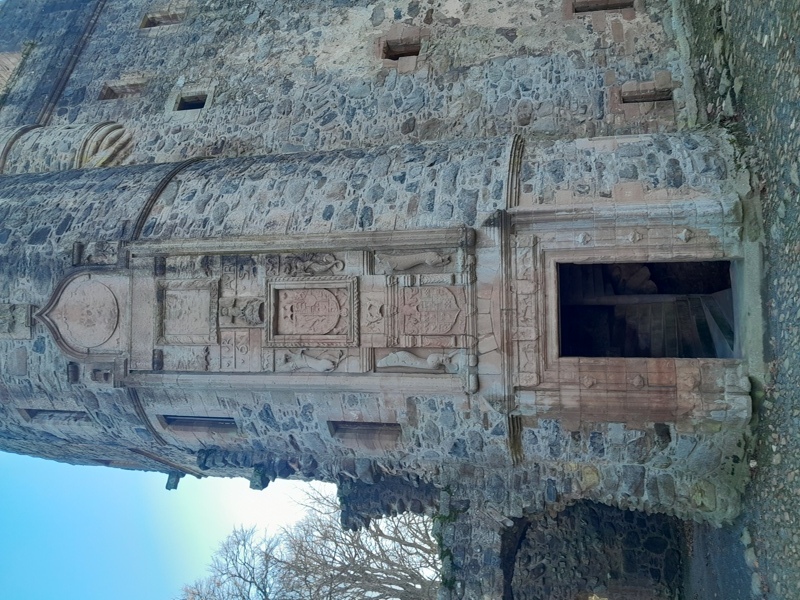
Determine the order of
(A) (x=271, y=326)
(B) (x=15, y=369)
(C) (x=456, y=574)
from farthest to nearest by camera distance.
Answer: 1. (C) (x=456, y=574)
2. (B) (x=15, y=369)
3. (A) (x=271, y=326)

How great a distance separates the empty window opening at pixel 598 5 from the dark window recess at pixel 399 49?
177 cm

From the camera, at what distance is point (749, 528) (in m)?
5.90

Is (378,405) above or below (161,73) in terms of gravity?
below

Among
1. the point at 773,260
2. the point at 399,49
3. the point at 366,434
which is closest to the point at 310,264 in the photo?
the point at 366,434

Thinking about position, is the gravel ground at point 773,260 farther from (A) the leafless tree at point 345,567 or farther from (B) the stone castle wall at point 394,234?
(A) the leafless tree at point 345,567

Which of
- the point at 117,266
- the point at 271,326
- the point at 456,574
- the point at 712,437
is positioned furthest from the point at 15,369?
the point at 712,437

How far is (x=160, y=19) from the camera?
9.91 m

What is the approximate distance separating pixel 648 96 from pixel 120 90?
21.7 feet

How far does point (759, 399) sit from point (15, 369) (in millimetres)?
6759

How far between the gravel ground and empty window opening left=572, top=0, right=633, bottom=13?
1660mm

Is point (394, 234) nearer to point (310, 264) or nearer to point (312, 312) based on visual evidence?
point (310, 264)

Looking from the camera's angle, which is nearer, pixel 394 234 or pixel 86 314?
pixel 394 234

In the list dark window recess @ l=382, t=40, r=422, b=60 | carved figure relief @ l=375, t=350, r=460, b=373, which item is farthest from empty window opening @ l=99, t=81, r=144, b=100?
carved figure relief @ l=375, t=350, r=460, b=373

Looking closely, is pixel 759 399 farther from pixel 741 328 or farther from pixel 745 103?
pixel 745 103
